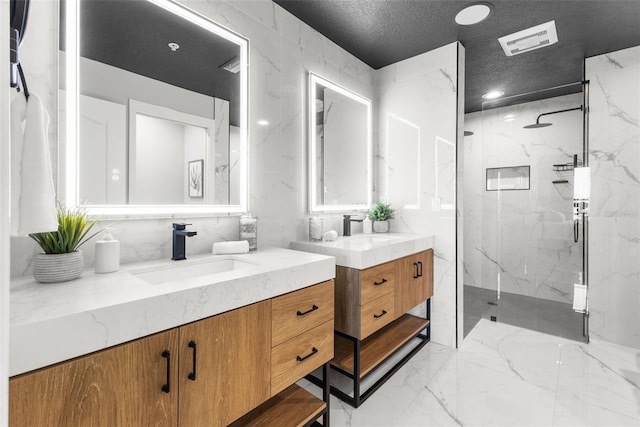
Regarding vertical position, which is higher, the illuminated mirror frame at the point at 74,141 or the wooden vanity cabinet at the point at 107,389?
the illuminated mirror frame at the point at 74,141

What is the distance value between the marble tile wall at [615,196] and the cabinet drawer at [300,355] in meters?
2.63

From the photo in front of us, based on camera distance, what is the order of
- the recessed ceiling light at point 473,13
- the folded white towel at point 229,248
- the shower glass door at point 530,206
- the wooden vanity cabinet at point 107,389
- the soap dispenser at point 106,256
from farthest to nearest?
1. the shower glass door at point 530,206
2. the recessed ceiling light at point 473,13
3. the folded white towel at point 229,248
4. the soap dispenser at point 106,256
5. the wooden vanity cabinet at point 107,389

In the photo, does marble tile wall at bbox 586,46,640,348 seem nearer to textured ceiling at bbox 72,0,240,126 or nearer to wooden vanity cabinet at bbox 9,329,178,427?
textured ceiling at bbox 72,0,240,126

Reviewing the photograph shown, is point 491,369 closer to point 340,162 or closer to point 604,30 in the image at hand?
point 340,162

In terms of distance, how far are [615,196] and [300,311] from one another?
290 centimetres

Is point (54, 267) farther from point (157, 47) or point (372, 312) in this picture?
point (372, 312)

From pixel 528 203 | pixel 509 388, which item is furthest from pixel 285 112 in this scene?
pixel 528 203

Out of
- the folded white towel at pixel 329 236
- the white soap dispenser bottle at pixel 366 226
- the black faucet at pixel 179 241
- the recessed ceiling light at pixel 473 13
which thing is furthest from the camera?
the white soap dispenser bottle at pixel 366 226

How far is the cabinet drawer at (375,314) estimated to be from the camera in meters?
1.74

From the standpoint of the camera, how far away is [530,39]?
91.4 inches

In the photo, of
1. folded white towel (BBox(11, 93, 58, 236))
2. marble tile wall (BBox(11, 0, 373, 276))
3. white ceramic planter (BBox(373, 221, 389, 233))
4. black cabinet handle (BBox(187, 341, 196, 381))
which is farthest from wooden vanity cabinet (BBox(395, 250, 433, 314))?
folded white towel (BBox(11, 93, 58, 236))

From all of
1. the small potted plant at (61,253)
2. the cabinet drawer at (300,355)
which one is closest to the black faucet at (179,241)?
the small potted plant at (61,253)

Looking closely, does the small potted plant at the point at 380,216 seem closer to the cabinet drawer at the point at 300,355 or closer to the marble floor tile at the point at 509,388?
the marble floor tile at the point at 509,388

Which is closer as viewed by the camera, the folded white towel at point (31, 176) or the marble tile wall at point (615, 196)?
the folded white towel at point (31, 176)
